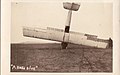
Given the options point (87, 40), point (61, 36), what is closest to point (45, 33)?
point (61, 36)

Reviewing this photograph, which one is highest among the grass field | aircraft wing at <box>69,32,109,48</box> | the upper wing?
the upper wing

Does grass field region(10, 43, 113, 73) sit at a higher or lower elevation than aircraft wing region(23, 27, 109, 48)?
lower

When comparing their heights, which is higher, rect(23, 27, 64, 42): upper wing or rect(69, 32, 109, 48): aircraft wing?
rect(23, 27, 64, 42): upper wing

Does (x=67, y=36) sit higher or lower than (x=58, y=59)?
higher

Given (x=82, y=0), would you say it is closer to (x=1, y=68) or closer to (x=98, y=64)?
(x=98, y=64)

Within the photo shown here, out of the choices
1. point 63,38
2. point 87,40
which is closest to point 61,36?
point 63,38

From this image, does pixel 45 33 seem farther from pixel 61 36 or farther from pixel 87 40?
pixel 87 40

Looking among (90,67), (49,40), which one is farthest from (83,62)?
(49,40)
